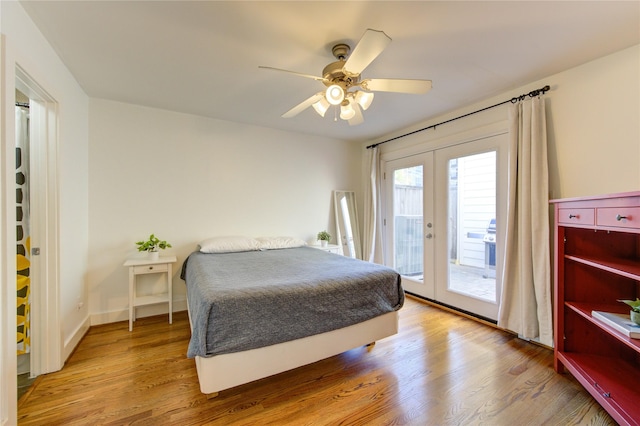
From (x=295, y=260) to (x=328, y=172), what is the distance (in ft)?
6.71

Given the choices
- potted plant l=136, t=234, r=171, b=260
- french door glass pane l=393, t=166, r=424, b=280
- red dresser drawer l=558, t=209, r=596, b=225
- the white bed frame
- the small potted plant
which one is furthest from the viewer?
the small potted plant

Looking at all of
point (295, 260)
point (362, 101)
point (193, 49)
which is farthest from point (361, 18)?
point (295, 260)

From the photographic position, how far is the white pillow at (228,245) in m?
3.00

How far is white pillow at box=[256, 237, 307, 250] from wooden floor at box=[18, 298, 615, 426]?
1352 mm

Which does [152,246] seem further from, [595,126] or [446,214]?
[595,126]

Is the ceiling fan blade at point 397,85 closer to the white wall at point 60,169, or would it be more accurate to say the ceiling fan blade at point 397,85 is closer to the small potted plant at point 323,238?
the white wall at point 60,169

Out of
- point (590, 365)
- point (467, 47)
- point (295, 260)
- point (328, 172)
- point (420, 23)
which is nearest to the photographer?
point (420, 23)

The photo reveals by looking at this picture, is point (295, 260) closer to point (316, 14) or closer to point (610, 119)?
point (316, 14)

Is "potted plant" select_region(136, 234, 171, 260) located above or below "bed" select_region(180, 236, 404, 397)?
above

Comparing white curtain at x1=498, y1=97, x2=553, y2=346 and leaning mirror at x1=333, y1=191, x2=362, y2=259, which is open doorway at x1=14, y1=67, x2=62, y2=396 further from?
white curtain at x1=498, y1=97, x2=553, y2=346

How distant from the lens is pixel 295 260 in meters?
2.66

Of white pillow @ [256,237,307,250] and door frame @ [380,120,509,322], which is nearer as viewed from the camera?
door frame @ [380,120,509,322]

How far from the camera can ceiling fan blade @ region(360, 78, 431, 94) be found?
1726 millimetres

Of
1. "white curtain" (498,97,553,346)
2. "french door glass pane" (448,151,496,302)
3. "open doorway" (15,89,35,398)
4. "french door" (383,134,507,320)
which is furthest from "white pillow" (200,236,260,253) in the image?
"white curtain" (498,97,553,346)
